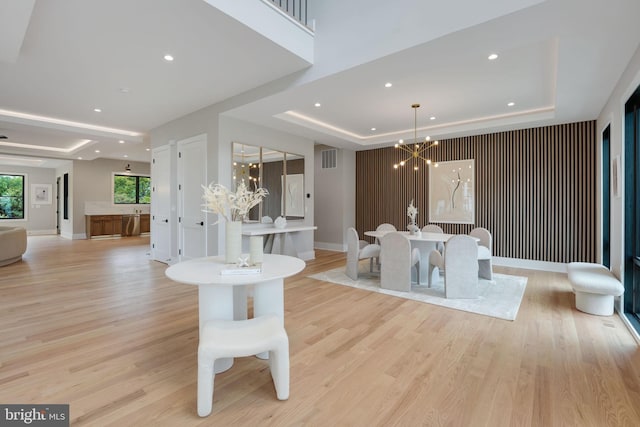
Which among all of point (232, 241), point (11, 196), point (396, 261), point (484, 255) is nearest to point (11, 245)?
point (232, 241)

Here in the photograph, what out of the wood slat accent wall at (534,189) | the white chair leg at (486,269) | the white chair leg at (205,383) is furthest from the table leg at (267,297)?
the wood slat accent wall at (534,189)

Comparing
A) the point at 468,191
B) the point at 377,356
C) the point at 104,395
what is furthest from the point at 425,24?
the point at 468,191

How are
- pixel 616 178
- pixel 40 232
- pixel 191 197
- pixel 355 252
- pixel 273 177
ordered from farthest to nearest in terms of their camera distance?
pixel 40 232 < pixel 273 177 < pixel 191 197 < pixel 355 252 < pixel 616 178

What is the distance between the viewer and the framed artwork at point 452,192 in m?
6.69

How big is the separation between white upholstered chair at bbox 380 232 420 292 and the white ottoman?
→ 1.87 metres

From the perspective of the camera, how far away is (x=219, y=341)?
1808 millimetres

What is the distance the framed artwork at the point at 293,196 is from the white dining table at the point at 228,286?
4099 mm

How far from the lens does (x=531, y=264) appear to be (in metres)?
6.02

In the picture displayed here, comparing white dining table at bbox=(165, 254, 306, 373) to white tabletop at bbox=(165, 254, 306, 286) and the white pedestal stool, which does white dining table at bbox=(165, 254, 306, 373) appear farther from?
the white pedestal stool

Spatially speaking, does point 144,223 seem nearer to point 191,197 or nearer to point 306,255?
point 191,197

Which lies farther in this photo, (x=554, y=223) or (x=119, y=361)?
(x=554, y=223)

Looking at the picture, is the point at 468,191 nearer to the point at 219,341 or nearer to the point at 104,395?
the point at 219,341

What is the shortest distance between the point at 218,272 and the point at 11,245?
678 cm

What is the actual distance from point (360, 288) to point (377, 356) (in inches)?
79.9
